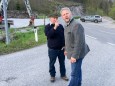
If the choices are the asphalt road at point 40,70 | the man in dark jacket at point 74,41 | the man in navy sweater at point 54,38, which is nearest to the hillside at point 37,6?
the asphalt road at point 40,70

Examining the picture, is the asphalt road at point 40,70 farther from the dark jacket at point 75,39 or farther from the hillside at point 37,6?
the hillside at point 37,6

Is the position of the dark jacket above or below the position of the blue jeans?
above

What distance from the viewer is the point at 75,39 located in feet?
20.2

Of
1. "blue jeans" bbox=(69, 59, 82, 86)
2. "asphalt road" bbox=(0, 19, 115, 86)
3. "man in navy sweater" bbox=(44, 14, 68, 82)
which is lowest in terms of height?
"asphalt road" bbox=(0, 19, 115, 86)

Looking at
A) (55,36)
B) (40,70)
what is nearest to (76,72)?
(55,36)

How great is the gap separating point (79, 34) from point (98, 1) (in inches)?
3380

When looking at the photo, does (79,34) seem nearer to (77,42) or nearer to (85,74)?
(77,42)

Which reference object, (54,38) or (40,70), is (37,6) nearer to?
(40,70)

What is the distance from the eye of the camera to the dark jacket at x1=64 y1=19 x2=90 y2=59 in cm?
614

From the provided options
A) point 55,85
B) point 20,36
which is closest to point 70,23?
point 55,85

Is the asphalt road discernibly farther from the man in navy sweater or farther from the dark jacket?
the dark jacket

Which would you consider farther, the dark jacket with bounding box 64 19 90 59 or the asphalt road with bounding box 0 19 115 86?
the asphalt road with bounding box 0 19 115 86

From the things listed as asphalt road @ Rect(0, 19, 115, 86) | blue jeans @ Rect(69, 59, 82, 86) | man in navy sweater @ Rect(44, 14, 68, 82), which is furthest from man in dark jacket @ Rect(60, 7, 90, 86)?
asphalt road @ Rect(0, 19, 115, 86)

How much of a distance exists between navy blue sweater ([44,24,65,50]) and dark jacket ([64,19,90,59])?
1.14 metres
